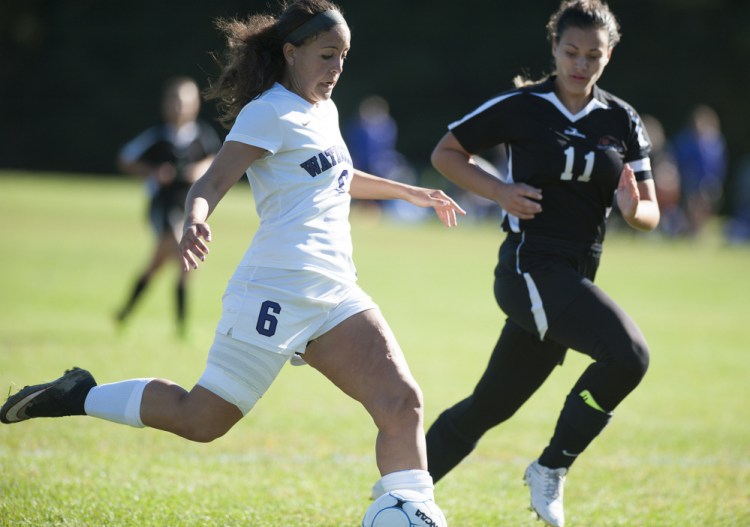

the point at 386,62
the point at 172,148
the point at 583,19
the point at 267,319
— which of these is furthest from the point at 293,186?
the point at 386,62

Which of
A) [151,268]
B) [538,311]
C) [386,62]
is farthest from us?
[386,62]

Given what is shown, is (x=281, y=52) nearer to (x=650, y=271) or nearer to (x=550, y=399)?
(x=550, y=399)

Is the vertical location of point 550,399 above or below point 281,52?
below

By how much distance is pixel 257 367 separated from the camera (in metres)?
4.10

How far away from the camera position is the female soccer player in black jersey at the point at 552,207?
4.55 meters

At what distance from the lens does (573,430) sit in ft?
14.7

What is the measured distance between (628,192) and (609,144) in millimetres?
333

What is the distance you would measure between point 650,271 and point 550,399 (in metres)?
9.49

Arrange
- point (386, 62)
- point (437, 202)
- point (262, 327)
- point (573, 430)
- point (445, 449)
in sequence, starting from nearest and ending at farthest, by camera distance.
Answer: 1. point (262, 327)
2. point (573, 430)
3. point (437, 202)
4. point (445, 449)
5. point (386, 62)

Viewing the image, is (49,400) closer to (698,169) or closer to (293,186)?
(293,186)

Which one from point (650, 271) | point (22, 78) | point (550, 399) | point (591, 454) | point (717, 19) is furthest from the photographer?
point (22, 78)

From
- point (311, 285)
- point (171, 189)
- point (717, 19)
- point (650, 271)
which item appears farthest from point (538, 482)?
point (717, 19)

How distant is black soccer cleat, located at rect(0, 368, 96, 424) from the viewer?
4.33 metres

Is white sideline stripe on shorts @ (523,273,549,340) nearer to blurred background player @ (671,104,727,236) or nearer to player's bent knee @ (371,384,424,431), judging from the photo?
player's bent knee @ (371,384,424,431)
